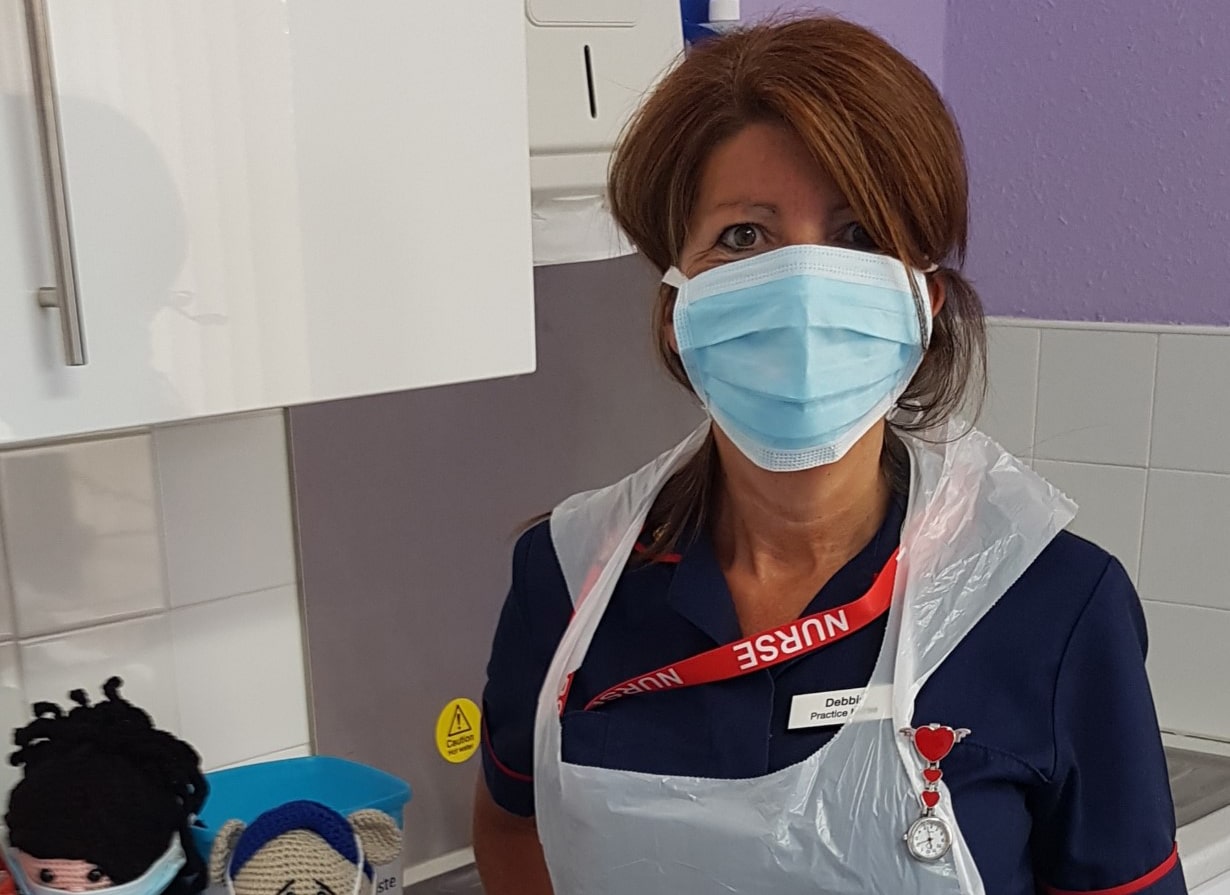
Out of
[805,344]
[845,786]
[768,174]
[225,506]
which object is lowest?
[845,786]

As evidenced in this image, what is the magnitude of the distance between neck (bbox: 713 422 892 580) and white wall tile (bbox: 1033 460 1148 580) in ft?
2.41

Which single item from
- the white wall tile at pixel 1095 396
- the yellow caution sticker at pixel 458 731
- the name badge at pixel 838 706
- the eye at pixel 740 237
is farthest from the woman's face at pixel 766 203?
the white wall tile at pixel 1095 396

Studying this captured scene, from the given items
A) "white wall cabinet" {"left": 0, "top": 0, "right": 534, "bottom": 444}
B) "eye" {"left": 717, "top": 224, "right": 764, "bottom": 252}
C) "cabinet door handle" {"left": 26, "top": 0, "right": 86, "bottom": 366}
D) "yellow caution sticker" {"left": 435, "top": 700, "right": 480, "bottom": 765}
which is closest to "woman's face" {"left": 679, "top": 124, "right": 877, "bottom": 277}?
"eye" {"left": 717, "top": 224, "right": 764, "bottom": 252}

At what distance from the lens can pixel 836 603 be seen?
0.89 meters

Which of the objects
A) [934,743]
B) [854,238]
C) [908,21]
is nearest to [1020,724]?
[934,743]

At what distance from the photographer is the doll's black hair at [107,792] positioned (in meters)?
0.85

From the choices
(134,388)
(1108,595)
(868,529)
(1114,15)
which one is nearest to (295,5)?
(134,388)

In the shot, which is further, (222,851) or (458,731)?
(458,731)

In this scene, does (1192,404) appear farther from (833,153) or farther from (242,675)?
(242,675)

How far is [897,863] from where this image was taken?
0.81 meters

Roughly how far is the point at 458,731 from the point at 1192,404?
35.6 inches

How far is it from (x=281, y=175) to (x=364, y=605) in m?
0.56

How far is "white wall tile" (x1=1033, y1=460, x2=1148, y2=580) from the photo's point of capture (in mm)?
1551

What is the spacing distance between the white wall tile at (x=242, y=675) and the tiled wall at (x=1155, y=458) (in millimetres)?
915
